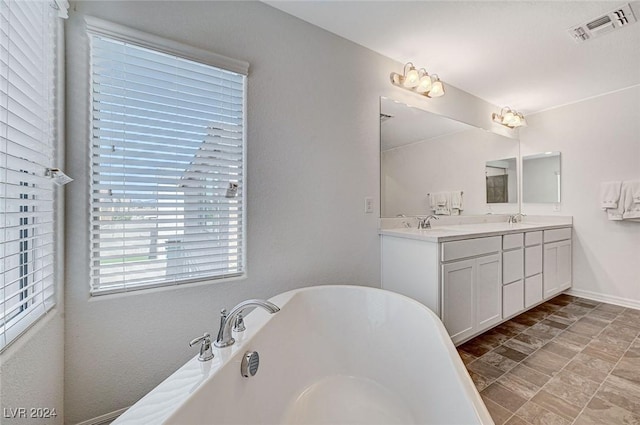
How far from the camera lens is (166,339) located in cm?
137

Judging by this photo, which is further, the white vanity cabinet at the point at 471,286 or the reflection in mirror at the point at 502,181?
the reflection in mirror at the point at 502,181

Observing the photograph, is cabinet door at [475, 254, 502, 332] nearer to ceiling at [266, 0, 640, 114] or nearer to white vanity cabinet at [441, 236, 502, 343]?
white vanity cabinet at [441, 236, 502, 343]

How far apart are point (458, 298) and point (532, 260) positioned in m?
1.25

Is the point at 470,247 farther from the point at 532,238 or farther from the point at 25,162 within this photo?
the point at 25,162

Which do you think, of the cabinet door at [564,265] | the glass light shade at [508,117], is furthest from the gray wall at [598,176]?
the glass light shade at [508,117]

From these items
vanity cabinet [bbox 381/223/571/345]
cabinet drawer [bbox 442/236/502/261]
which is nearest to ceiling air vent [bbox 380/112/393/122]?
vanity cabinet [bbox 381/223/571/345]

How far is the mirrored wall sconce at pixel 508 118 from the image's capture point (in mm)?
3186

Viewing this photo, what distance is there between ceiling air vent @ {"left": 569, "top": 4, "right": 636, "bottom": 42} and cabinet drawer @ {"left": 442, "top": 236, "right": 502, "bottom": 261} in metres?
1.59

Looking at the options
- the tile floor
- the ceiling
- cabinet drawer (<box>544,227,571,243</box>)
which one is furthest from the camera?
cabinet drawer (<box>544,227,571,243</box>)

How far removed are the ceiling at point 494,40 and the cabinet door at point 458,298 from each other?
1.67 meters

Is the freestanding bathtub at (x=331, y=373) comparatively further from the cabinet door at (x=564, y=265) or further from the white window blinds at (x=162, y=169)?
the cabinet door at (x=564, y=265)

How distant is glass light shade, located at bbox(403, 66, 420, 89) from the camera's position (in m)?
2.21

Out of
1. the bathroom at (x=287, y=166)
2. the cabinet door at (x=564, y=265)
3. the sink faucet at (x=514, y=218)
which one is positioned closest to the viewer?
the bathroom at (x=287, y=166)

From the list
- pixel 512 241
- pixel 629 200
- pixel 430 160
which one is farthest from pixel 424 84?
pixel 629 200
